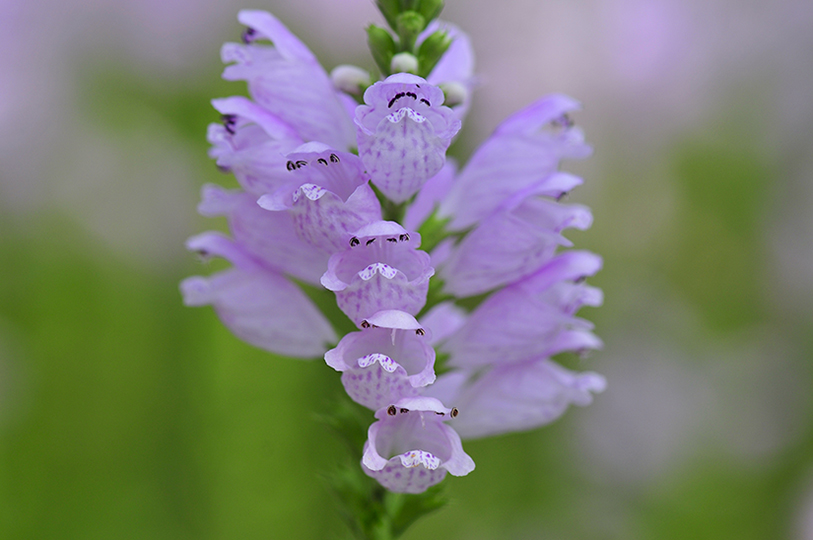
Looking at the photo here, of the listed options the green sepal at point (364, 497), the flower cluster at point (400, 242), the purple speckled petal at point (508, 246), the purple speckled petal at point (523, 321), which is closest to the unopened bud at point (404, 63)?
the flower cluster at point (400, 242)

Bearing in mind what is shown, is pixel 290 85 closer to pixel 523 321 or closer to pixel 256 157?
pixel 256 157

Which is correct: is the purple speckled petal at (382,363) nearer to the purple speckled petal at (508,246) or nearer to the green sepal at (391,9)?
the purple speckled petal at (508,246)

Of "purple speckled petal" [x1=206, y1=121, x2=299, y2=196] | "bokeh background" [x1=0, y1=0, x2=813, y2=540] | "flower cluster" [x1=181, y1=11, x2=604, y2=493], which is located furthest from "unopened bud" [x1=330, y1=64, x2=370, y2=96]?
"bokeh background" [x1=0, y1=0, x2=813, y2=540]

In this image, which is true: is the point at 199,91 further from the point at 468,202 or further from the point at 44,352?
the point at 468,202

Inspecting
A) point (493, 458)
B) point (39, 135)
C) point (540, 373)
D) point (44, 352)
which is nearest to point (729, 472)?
→ point (493, 458)

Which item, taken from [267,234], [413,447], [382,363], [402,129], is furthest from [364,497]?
[402,129]
